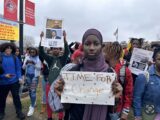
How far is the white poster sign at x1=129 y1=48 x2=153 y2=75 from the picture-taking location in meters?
6.56

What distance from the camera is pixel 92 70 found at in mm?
3264

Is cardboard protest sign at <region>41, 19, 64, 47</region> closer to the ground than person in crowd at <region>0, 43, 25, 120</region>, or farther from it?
farther from it

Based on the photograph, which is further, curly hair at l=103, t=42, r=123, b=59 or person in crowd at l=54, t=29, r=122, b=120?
curly hair at l=103, t=42, r=123, b=59

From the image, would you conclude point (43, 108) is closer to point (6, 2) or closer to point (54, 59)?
point (54, 59)

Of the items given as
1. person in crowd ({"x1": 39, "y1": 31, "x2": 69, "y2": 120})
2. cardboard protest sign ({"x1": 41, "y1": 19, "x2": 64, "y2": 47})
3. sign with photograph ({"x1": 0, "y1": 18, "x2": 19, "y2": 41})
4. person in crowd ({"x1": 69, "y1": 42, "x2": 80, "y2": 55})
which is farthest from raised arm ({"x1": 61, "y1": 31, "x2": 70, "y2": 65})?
sign with photograph ({"x1": 0, "y1": 18, "x2": 19, "y2": 41})

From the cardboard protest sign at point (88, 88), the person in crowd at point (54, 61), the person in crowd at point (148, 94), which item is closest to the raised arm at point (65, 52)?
the person in crowd at point (54, 61)

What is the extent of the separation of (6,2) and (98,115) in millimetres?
8272

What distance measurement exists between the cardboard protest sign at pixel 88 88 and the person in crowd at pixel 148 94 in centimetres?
127

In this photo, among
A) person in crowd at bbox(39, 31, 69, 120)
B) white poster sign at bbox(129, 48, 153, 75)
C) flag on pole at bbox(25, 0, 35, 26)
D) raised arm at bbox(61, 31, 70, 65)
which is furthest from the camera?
flag on pole at bbox(25, 0, 35, 26)

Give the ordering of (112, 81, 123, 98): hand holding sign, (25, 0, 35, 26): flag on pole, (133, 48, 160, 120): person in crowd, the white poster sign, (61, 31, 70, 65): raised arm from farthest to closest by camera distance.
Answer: (25, 0, 35, 26): flag on pole → (61, 31, 70, 65): raised arm → the white poster sign → (133, 48, 160, 120): person in crowd → (112, 81, 123, 98): hand holding sign

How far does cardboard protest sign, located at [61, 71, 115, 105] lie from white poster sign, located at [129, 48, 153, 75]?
3.36 meters

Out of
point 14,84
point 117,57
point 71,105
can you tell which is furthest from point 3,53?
point 71,105

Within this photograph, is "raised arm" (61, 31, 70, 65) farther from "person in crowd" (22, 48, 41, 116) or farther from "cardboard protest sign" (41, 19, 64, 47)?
"person in crowd" (22, 48, 41, 116)

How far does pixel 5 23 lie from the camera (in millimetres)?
11680
